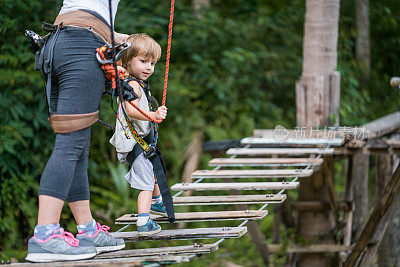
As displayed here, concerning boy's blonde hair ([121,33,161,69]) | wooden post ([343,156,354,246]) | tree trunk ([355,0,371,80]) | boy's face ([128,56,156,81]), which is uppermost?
tree trunk ([355,0,371,80])

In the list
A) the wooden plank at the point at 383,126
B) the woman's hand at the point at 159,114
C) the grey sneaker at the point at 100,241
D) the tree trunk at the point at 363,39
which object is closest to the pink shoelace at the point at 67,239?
the grey sneaker at the point at 100,241

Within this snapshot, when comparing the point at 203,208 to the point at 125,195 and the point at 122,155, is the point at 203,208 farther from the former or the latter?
the point at 122,155

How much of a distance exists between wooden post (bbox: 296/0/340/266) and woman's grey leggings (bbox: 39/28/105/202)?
11.7 feet

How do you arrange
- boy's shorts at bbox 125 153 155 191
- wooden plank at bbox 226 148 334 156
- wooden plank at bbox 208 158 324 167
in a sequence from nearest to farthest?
boy's shorts at bbox 125 153 155 191 < wooden plank at bbox 208 158 324 167 < wooden plank at bbox 226 148 334 156

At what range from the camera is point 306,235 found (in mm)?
6336

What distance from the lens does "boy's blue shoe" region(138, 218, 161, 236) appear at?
3.14 m

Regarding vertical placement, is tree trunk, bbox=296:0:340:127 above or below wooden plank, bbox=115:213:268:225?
above

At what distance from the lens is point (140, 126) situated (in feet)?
10.5

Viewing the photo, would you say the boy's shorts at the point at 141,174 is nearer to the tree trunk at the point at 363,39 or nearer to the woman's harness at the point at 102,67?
the woman's harness at the point at 102,67

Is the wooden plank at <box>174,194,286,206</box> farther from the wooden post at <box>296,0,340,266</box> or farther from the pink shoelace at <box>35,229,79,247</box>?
the wooden post at <box>296,0,340,266</box>

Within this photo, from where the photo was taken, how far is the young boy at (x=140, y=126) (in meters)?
3.14

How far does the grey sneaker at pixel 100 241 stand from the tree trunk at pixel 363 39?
6.61 m

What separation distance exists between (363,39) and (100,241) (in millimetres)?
6802

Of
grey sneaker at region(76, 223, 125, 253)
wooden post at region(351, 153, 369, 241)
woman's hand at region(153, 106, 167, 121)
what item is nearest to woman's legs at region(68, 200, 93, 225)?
grey sneaker at region(76, 223, 125, 253)
